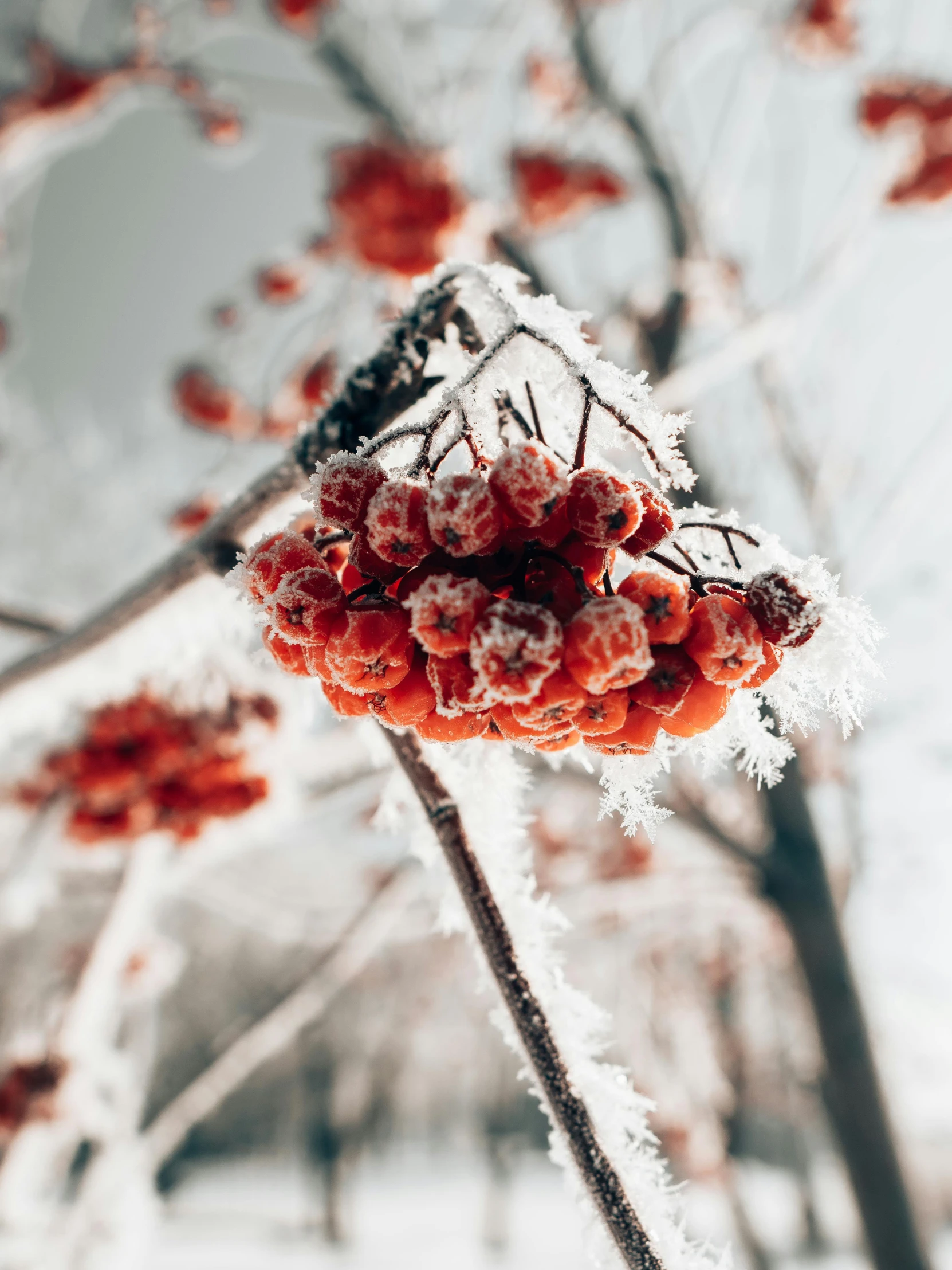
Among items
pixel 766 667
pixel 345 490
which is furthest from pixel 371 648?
pixel 766 667

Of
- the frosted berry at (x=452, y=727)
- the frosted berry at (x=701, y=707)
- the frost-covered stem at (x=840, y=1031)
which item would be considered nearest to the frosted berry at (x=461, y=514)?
the frosted berry at (x=452, y=727)

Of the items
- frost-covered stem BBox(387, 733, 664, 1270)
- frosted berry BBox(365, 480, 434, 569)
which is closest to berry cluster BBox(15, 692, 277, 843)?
frost-covered stem BBox(387, 733, 664, 1270)

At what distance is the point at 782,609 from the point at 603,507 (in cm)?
25

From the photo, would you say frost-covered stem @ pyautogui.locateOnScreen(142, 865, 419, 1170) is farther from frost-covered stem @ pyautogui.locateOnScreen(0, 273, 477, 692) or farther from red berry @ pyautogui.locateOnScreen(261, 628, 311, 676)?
red berry @ pyautogui.locateOnScreen(261, 628, 311, 676)

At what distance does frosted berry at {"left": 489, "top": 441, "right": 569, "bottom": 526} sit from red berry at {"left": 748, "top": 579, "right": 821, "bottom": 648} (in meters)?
0.27

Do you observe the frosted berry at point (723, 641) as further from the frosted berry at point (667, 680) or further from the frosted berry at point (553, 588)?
the frosted berry at point (553, 588)

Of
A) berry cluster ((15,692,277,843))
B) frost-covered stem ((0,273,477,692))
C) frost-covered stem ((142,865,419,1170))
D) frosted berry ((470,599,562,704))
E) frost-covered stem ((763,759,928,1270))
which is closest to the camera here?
frosted berry ((470,599,562,704))

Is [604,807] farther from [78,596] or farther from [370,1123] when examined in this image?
[370,1123]

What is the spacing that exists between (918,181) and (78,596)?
12119mm

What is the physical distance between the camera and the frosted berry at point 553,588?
0.89 m

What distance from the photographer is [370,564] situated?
963mm

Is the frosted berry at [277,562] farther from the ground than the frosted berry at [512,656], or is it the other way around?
the frosted berry at [277,562]

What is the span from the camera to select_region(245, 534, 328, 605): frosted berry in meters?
0.95

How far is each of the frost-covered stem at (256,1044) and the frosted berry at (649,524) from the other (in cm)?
313
